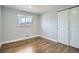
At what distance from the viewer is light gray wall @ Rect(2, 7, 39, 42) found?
5.14 feet

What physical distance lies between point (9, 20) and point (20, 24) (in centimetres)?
24

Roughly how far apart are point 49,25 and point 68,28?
18.4 inches

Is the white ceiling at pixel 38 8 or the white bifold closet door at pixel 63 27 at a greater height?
the white ceiling at pixel 38 8

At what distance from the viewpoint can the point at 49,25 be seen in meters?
1.84

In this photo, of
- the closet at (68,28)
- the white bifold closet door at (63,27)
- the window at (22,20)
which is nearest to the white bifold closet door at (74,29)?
the closet at (68,28)

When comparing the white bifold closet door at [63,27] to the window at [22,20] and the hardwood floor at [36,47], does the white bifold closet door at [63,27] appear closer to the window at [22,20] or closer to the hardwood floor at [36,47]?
the hardwood floor at [36,47]

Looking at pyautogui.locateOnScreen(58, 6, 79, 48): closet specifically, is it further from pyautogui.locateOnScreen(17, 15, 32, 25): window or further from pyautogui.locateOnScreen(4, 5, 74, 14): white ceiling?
pyautogui.locateOnScreen(17, 15, 32, 25): window

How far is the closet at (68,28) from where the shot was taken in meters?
1.72

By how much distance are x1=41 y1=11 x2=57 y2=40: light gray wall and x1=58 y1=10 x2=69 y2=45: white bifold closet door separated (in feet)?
0.31

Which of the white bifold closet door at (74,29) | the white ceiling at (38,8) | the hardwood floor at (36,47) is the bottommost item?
the hardwood floor at (36,47)

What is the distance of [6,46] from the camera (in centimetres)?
159

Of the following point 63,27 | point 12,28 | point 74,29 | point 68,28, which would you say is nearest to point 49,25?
point 63,27
